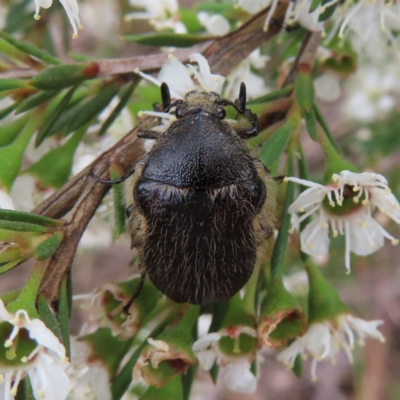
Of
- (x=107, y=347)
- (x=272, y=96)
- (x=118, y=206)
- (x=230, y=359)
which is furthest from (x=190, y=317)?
(x=272, y=96)

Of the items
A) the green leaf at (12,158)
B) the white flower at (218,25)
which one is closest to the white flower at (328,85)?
the white flower at (218,25)

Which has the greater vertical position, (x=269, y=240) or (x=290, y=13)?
(x=290, y=13)

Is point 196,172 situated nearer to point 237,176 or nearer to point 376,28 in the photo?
point 237,176

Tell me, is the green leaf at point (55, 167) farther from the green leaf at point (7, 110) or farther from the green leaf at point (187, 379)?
the green leaf at point (187, 379)

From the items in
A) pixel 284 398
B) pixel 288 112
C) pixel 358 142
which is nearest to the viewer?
pixel 288 112

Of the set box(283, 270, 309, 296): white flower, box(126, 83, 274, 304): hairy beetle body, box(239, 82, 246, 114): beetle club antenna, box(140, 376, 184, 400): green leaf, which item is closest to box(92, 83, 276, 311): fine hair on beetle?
box(126, 83, 274, 304): hairy beetle body

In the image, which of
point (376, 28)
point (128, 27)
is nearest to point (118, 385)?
point (376, 28)
